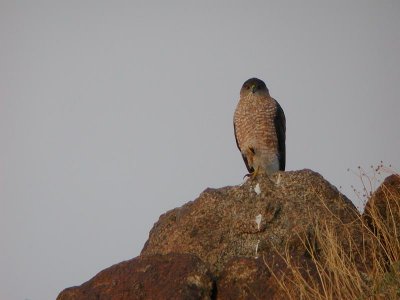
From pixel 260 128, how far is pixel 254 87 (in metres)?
0.75

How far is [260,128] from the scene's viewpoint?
10789mm

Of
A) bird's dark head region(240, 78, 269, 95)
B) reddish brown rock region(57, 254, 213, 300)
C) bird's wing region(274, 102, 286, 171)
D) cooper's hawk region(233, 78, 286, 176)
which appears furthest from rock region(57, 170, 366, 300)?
bird's dark head region(240, 78, 269, 95)

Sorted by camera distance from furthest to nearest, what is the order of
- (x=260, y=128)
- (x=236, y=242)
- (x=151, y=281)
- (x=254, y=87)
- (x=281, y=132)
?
(x=254, y=87), (x=281, y=132), (x=260, y=128), (x=236, y=242), (x=151, y=281)

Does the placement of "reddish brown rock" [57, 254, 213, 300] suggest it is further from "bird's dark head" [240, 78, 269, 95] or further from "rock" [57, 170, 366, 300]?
"bird's dark head" [240, 78, 269, 95]

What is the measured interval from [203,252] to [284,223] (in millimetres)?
907

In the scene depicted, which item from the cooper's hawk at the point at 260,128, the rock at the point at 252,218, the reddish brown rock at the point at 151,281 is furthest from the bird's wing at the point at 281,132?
the reddish brown rock at the point at 151,281

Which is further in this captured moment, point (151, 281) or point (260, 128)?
point (260, 128)

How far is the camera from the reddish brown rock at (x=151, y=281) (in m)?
6.15

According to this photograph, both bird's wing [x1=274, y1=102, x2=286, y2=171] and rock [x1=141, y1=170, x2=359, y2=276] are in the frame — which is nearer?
rock [x1=141, y1=170, x2=359, y2=276]

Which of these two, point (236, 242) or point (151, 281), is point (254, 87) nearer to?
point (236, 242)

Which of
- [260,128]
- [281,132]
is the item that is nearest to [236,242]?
[260,128]

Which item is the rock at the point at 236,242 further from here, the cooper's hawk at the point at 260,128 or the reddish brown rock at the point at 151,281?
the cooper's hawk at the point at 260,128

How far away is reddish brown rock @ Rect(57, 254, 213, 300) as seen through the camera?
6.15 m

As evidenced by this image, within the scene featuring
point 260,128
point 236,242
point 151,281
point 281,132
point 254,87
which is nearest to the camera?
Answer: point 151,281
